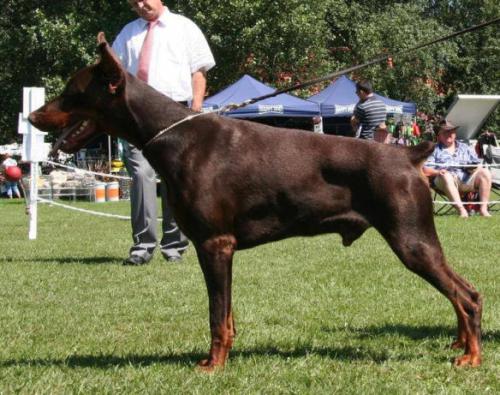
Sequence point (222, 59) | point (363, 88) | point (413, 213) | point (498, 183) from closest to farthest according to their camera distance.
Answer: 1. point (413, 213)
2. point (363, 88)
3. point (498, 183)
4. point (222, 59)

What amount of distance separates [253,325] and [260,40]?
76.6 feet

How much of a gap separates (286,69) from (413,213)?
25.6 m

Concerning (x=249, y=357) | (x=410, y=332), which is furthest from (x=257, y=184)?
(x=410, y=332)

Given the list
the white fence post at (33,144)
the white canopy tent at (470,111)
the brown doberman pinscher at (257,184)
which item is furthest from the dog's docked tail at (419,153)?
the white canopy tent at (470,111)

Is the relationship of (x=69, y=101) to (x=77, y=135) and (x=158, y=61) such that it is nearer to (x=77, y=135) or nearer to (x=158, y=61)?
(x=77, y=135)

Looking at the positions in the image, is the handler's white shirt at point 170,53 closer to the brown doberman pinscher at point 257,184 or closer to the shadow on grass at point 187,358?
the brown doberman pinscher at point 257,184

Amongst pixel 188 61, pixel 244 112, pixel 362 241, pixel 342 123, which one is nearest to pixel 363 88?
pixel 362 241

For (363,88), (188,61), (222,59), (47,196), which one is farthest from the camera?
(222,59)

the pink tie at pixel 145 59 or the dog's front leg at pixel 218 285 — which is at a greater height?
the pink tie at pixel 145 59

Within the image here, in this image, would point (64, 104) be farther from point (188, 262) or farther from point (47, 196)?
point (47, 196)

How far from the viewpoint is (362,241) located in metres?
9.20

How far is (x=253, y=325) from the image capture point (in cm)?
477

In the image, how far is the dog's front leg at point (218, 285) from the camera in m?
3.67

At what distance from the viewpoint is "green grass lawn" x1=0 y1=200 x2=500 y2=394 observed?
3.54 meters
